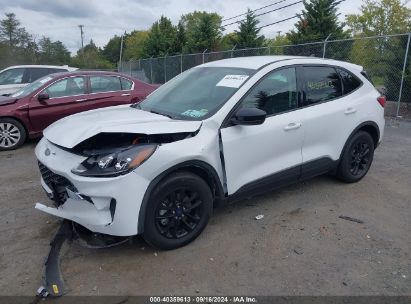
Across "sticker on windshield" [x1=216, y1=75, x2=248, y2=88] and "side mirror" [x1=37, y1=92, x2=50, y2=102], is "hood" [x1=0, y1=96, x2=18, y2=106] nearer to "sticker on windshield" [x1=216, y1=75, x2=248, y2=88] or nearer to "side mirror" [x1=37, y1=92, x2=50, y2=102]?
"side mirror" [x1=37, y1=92, x2=50, y2=102]

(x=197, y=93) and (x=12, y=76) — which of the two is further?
(x=12, y=76)

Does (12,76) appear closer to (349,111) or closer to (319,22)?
(349,111)

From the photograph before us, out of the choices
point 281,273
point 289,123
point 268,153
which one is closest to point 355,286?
point 281,273

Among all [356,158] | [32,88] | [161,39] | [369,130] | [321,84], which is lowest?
[356,158]

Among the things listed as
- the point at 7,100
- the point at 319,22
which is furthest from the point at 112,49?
the point at 7,100

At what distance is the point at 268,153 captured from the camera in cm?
395

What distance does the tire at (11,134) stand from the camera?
7.31 meters

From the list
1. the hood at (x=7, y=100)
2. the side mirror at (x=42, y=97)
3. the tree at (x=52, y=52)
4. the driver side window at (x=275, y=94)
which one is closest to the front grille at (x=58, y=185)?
the driver side window at (x=275, y=94)

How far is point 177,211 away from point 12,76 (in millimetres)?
10037

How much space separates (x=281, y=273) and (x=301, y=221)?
1.05m

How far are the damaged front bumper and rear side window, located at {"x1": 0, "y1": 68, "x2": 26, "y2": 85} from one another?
9.26 meters

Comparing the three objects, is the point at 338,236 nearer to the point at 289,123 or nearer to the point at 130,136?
the point at 289,123

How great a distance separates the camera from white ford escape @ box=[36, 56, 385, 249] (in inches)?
122

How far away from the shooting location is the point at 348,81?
487 cm
